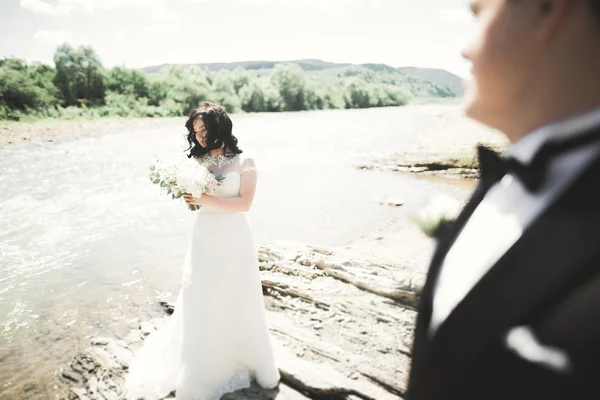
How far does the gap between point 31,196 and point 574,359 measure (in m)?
16.4

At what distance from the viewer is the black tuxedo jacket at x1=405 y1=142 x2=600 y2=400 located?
521 millimetres

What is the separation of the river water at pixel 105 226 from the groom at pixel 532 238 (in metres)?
3.82

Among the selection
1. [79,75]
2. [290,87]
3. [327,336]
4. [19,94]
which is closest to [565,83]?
[327,336]

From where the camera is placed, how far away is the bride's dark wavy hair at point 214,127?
3.47 m

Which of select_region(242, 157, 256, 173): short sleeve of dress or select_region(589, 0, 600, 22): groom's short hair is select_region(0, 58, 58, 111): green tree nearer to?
select_region(242, 157, 256, 173): short sleeve of dress

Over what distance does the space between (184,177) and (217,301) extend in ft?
3.91

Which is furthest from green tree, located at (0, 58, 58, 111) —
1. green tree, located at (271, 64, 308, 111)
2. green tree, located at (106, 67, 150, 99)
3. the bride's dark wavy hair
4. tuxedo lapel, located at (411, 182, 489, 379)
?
tuxedo lapel, located at (411, 182, 489, 379)

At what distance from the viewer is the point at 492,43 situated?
28.2 inches

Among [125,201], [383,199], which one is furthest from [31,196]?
[383,199]

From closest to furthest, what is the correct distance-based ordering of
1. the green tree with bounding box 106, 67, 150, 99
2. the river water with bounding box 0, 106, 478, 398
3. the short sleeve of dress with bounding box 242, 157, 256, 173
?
the short sleeve of dress with bounding box 242, 157, 256, 173
the river water with bounding box 0, 106, 478, 398
the green tree with bounding box 106, 67, 150, 99

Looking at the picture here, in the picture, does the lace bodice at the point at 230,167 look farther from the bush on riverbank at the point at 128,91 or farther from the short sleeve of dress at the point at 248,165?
the bush on riverbank at the point at 128,91

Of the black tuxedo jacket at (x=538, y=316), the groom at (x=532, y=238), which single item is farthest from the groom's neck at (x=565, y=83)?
the black tuxedo jacket at (x=538, y=316)

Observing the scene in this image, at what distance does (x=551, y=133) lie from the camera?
674mm

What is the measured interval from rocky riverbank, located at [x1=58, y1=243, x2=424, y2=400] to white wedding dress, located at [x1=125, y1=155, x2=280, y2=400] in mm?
282
